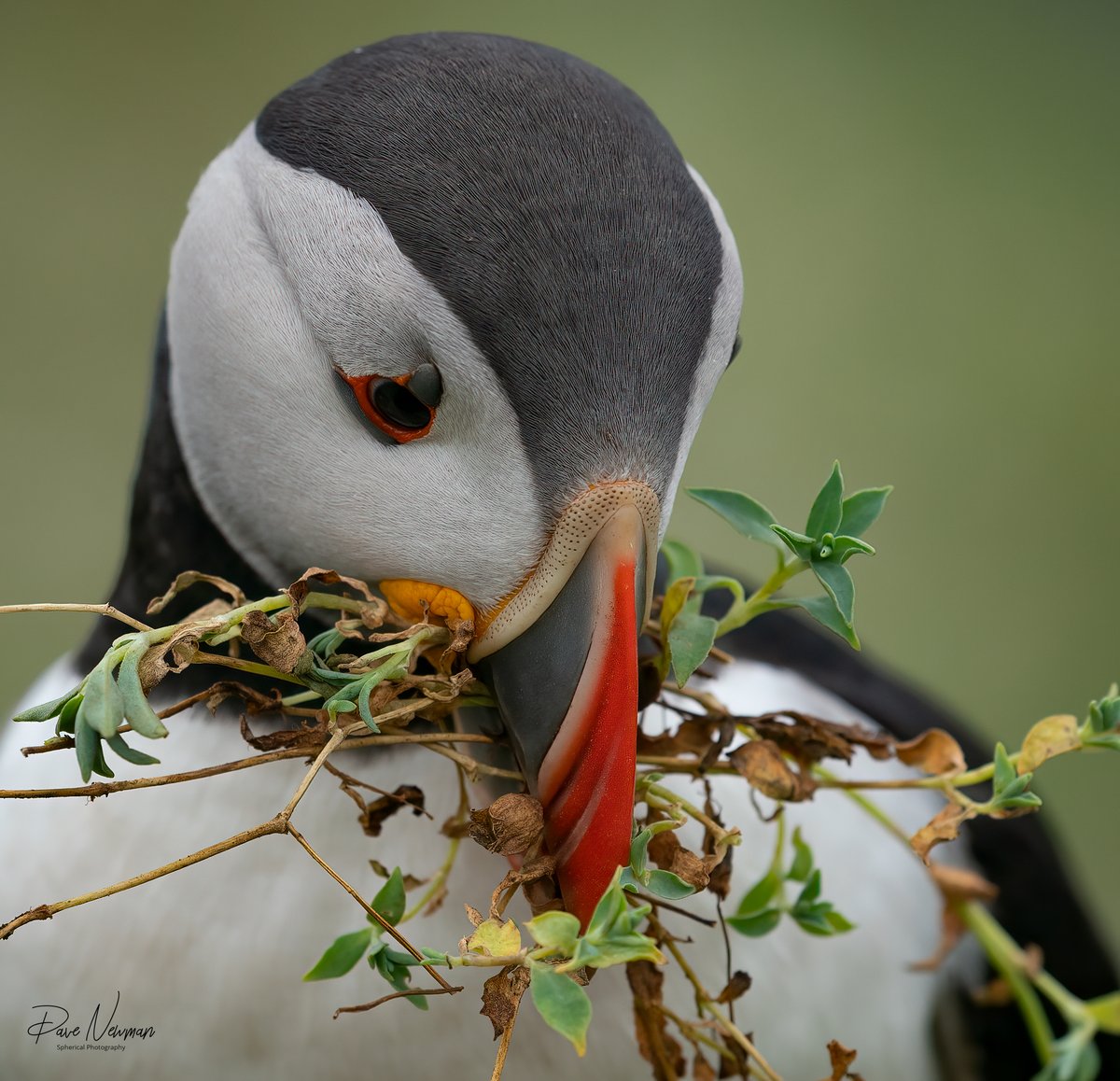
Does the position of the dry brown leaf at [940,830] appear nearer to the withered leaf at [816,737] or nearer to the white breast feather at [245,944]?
the withered leaf at [816,737]

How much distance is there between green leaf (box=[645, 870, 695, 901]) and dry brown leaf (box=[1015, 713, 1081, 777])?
31 cm

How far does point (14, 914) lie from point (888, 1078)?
887 millimetres

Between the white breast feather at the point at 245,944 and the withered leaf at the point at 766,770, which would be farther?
the white breast feather at the point at 245,944


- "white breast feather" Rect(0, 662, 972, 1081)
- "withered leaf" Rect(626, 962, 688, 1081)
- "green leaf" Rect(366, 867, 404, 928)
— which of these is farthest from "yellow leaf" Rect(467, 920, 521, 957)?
"white breast feather" Rect(0, 662, 972, 1081)

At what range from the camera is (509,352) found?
946 millimetres

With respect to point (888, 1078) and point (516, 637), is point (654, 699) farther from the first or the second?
point (888, 1078)

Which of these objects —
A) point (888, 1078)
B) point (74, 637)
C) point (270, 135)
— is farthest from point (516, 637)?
point (74, 637)

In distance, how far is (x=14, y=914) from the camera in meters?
1.28

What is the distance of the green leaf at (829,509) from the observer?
3.12 feet

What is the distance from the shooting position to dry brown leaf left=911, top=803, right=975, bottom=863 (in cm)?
99

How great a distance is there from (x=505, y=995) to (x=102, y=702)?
0.31 m

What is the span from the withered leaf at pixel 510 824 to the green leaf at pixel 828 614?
234mm

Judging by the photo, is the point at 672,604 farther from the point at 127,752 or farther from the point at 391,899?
the point at 127,752
